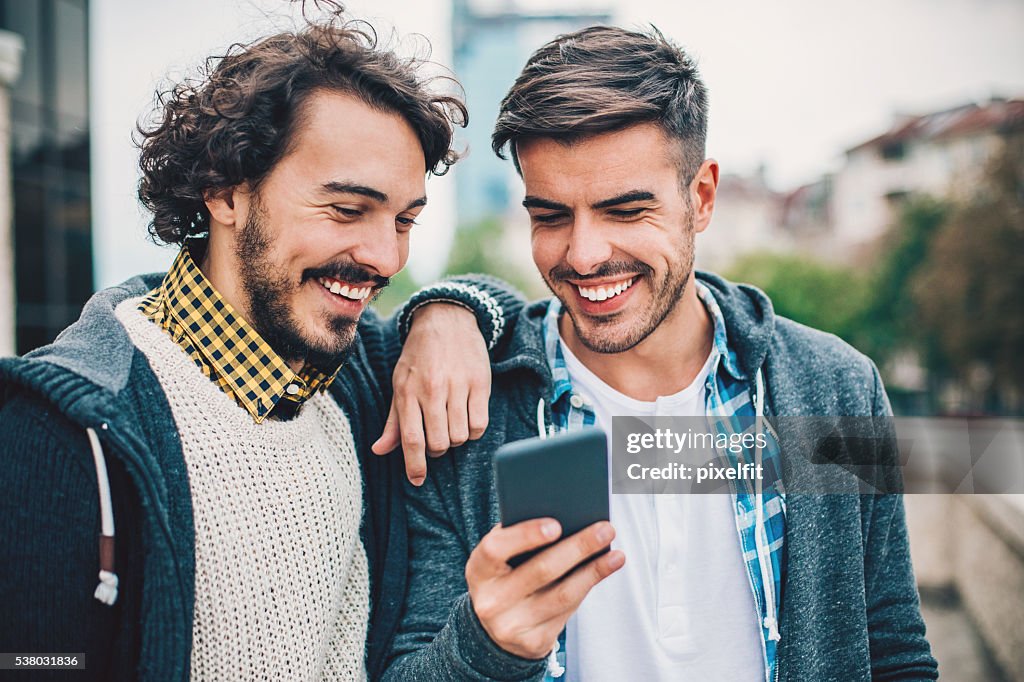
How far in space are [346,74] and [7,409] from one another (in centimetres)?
116

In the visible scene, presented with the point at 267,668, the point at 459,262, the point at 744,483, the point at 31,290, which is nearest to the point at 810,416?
the point at 744,483

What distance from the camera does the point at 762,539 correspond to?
2.24 m

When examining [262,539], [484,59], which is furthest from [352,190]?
[484,59]

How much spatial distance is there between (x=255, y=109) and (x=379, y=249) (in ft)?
1.58

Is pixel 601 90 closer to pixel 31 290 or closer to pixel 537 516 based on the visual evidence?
pixel 537 516

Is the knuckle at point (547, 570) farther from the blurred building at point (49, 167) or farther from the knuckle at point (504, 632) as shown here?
the blurred building at point (49, 167)

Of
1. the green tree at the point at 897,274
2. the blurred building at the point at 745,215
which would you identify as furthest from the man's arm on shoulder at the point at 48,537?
the blurred building at the point at 745,215

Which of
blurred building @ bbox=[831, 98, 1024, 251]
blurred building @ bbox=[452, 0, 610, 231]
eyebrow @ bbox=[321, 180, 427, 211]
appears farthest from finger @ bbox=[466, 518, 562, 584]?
blurred building @ bbox=[452, 0, 610, 231]

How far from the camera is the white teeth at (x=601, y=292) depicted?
234 centimetres

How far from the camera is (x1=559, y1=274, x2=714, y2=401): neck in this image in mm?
2537

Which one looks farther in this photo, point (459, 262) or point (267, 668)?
point (459, 262)

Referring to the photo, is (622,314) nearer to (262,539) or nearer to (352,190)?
(352,190)

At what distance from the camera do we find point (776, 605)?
2.21 meters

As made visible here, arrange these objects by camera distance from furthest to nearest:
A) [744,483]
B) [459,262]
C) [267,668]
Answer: [459,262], [744,483], [267,668]
